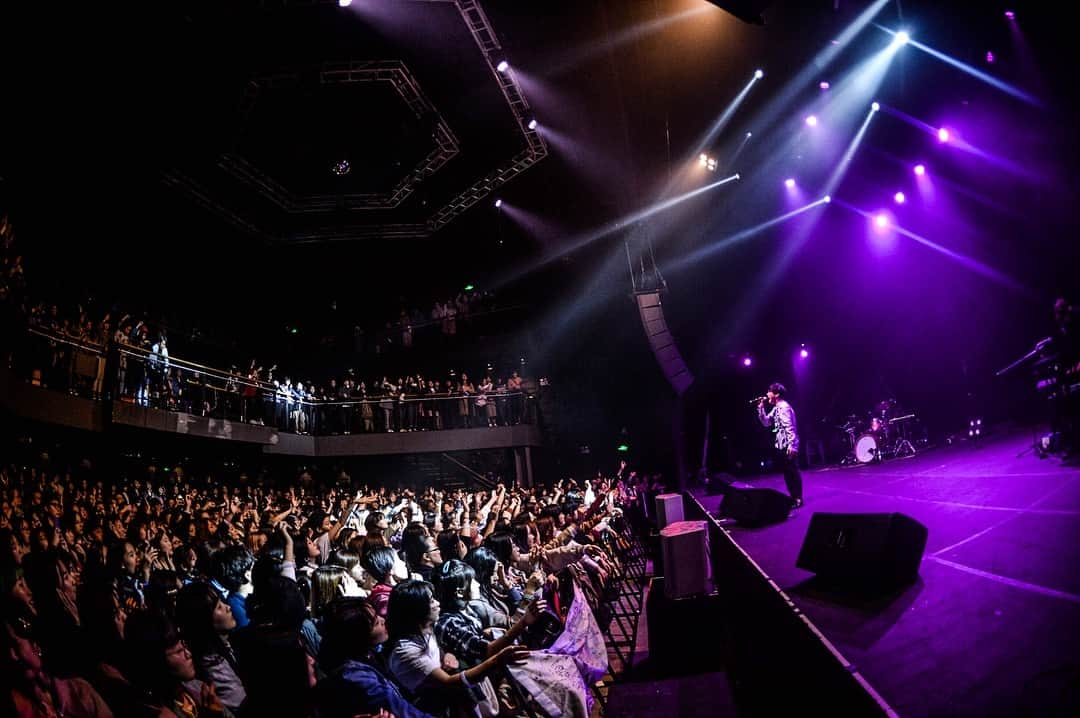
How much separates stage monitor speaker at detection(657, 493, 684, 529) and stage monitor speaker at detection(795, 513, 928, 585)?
13.7 feet

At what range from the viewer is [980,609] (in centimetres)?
227

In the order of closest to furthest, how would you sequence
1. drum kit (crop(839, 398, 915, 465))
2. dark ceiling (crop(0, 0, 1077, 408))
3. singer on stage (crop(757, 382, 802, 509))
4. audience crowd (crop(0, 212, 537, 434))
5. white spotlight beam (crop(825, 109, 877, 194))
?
1. singer on stage (crop(757, 382, 802, 509))
2. dark ceiling (crop(0, 0, 1077, 408))
3. audience crowd (crop(0, 212, 537, 434))
4. drum kit (crop(839, 398, 915, 465))
5. white spotlight beam (crop(825, 109, 877, 194))

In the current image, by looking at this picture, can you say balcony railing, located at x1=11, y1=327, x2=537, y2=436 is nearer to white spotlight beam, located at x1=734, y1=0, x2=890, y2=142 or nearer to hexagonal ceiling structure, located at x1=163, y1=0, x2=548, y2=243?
hexagonal ceiling structure, located at x1=163, y1=0, x2=548, y2=243

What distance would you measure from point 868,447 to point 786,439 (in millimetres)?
5368

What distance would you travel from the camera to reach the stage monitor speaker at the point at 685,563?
169 inches

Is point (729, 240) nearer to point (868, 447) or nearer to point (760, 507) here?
point (868, 447)

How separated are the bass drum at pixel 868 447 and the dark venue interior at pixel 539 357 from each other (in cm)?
18

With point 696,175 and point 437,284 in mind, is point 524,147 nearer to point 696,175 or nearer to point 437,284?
point 696,175

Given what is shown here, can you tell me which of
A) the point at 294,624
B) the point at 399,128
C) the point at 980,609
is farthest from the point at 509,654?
the point at 399,128

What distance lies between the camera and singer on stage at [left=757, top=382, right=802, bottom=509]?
568cm

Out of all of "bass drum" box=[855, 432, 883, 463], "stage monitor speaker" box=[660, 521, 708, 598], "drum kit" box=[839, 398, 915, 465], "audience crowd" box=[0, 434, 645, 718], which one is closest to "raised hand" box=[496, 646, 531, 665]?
"audience crowd" box=[0, 434, 645, 718]

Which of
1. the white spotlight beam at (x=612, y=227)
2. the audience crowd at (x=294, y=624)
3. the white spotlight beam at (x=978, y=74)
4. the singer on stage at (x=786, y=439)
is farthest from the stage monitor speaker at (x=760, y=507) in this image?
the white spotlight beam at (x=612, y=227)

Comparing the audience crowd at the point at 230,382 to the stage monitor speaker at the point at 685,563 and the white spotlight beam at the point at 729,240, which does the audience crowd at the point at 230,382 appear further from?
the stage monitor speaker at the point at 685,563

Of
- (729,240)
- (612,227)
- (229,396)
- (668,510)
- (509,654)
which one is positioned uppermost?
(612,227)
